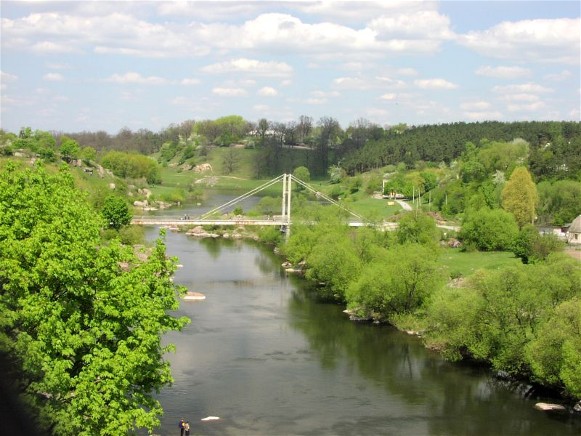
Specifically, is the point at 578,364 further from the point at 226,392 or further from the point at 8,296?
the point at 8,296

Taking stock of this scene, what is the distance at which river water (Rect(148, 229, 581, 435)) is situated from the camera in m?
20.7

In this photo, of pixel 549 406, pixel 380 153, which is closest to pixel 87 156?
pixel 380 153

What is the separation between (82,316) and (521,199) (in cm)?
4443

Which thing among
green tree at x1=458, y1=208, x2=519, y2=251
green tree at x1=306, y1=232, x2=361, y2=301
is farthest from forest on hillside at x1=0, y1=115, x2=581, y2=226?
green tree at x1=306, y1=232, x2=361, y2=301

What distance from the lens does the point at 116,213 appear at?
47406 millimetres

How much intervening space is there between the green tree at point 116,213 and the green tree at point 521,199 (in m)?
25.8

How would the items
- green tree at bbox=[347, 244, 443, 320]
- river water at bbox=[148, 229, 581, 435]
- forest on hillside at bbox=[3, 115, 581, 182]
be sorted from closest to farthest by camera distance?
river water at bbox=[148, 229, 581, 435], green tree at bbox=[347, 244, 443, 320], forest on hillside at bbox=[3, 115, 581, 182]

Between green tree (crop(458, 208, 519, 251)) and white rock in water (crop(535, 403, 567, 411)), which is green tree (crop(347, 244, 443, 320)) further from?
green tree (crop(458, 208, 519, 251))

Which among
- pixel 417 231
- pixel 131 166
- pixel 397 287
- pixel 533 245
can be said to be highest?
pixel 131 166

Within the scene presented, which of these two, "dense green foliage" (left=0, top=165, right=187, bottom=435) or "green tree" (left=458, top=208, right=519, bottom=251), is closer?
"dense green foliage" (left=0, top=165, right=187, bottom=435)

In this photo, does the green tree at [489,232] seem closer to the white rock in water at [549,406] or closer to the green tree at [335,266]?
the green tree at [335,266]

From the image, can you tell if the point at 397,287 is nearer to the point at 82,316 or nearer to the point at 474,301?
the point at 474,301

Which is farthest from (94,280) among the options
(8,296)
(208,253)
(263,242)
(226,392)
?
(263,242)

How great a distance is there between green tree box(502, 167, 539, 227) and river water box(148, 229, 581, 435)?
23784 mm
